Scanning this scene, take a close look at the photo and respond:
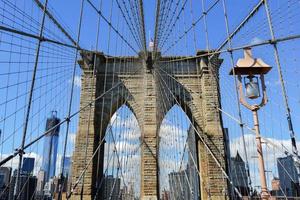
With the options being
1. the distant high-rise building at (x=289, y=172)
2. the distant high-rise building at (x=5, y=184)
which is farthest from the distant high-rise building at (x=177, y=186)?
the distant high-rise building at (x=5, y=184)

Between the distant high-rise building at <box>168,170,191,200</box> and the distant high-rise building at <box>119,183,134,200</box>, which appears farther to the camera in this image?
the distant high-rise building at <box>168,170,191,200</box>

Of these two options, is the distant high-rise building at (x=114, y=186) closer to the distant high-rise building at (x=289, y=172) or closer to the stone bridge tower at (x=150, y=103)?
the stone bridge tower at (x=150, y=103)

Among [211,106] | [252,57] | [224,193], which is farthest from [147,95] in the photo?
[252,57]

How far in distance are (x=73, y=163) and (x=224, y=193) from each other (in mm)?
5356

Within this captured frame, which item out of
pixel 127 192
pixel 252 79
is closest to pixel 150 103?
pixel 127 192

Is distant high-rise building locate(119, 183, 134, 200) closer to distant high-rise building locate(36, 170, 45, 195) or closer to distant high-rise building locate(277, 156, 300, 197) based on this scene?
distant high-rise building locate(36, 170, 45, 195)

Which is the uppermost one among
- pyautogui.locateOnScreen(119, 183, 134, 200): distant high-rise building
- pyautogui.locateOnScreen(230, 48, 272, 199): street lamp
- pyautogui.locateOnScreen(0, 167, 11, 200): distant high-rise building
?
pyautogui.locateOnScreen(230, 48, 272, 199): street lamp

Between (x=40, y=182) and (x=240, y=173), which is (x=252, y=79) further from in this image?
(x=40, y=182)

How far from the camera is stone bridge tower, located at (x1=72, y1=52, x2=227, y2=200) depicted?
11.8 m

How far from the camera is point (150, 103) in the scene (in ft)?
42.3

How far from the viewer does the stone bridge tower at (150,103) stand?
1179 cm

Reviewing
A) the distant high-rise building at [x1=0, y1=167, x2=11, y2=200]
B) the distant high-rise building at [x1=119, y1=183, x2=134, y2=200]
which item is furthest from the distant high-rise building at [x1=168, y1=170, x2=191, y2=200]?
the distant high-rise building at [x1=0, y1=167, x2=11, y2=200]

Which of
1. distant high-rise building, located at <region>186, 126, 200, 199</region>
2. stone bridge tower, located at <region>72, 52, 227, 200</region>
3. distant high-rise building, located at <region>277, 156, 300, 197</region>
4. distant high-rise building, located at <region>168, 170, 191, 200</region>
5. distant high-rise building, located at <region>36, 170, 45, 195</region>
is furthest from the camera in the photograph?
distant high-rise building, located at <region>186, 126, 200, 199</region>

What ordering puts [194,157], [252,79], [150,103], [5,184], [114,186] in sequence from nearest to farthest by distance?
[252,79], [5,184], [114,186], [150,103], [194,157]
